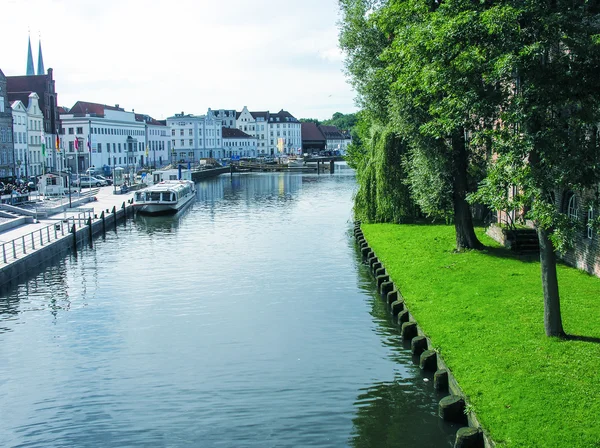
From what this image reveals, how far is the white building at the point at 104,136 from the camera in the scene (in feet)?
387

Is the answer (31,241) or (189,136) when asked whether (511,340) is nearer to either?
(31,241)

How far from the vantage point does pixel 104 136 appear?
407 feet

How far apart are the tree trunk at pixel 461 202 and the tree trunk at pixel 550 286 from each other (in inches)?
472

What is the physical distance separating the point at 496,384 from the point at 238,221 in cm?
4210

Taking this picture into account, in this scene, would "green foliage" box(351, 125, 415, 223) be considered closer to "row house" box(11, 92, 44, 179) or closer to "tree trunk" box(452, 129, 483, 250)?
"tree trunk" box(452, 129, 483, 250)

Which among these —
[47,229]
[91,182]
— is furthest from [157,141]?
[47,229]

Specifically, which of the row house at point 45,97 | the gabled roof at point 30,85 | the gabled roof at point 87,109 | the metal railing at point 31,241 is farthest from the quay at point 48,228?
the gabled roof at point 87,109

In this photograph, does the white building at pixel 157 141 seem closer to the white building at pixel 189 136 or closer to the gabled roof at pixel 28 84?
the white building at pixel 189 136

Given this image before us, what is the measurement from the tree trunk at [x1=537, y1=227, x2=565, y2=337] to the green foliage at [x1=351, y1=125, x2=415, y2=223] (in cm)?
2212

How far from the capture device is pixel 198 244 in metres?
43.1

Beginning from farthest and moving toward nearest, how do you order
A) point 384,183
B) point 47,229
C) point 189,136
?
point 189,136 → point 384,183 → point 47,229

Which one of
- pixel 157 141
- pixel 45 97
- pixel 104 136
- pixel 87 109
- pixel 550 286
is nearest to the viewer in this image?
pixel 550 286

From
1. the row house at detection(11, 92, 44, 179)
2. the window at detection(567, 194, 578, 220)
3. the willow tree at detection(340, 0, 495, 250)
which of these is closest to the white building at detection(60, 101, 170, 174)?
the row house at detection(11, 92, 44, 179)

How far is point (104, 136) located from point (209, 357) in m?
111
